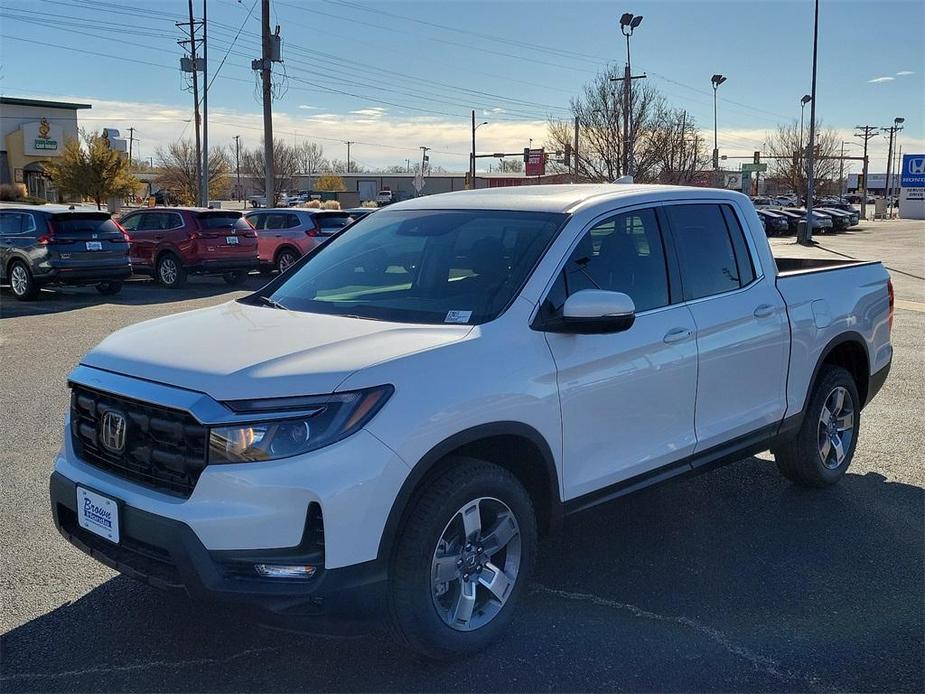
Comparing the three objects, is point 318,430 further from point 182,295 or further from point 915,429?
point 182,295

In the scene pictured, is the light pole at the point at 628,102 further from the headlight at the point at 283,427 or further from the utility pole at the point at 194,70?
the headlight at the point at 283,427

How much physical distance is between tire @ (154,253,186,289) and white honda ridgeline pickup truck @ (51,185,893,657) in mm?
14656

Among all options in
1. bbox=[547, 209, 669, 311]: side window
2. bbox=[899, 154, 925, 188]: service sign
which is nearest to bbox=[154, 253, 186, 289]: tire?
bbox=[547, 209, 669, 311]: side window

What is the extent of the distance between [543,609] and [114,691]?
1780mm

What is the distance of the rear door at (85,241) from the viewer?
50.1 feet

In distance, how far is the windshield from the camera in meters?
3.79

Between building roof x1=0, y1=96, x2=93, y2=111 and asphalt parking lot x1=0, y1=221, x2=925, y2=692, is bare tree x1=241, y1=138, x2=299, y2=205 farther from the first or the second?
asphalt parking lot x1=0, y1=221, x2=925, y2=692

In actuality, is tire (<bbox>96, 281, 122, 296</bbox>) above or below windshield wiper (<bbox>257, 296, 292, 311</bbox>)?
below

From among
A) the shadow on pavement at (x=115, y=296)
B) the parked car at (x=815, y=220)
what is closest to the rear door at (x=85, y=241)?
the shadow on pavement at (x=115, y=296)

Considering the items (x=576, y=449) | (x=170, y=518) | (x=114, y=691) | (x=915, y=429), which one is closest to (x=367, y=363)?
(x=170, y=518)

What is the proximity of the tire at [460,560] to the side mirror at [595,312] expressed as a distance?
0.67 m

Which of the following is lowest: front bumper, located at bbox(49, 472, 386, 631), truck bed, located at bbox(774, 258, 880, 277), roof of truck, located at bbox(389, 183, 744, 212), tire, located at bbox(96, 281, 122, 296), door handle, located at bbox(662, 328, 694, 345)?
tire, located at bbox(96, 281, 122, 296)

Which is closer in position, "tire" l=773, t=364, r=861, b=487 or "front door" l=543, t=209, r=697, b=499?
"front door" l=543, t=209, r=697, b=499

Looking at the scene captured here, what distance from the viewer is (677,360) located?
414 cm
